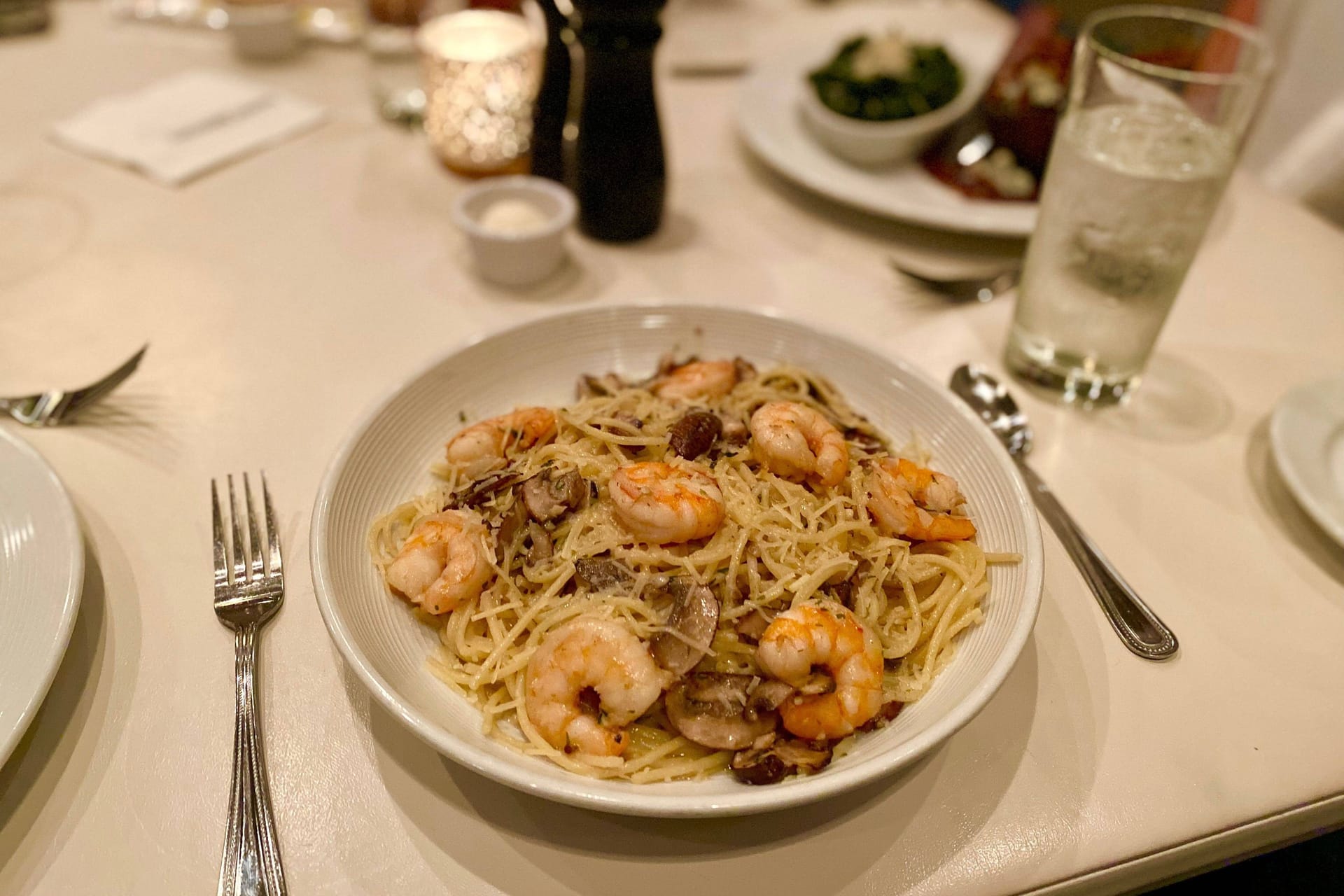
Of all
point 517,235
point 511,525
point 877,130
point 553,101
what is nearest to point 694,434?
point 511,525

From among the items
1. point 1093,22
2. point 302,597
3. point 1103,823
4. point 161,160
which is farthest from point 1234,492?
point 161,160

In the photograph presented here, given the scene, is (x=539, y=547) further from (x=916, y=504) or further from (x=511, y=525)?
(x=916, y=504)

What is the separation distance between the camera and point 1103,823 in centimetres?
119

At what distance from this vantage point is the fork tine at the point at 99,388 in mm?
1792

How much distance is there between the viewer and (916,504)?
1.42 m

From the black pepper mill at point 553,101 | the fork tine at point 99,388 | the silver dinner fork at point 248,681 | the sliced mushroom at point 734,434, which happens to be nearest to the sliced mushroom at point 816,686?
the sliced mushroom at point 734,434

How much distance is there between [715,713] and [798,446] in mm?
463

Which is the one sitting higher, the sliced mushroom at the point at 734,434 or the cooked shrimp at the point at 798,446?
the cooked shrimp at the point at 798,446

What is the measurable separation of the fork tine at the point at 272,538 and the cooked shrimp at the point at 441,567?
0.81ft

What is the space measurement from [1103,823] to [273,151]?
9.42 feet

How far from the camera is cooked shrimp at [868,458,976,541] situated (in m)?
1.39

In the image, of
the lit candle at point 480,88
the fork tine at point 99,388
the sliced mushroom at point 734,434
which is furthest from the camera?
the lit candle at point 480,88

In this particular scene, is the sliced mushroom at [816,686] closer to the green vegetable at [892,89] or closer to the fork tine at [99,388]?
the fork tine at [99,388]

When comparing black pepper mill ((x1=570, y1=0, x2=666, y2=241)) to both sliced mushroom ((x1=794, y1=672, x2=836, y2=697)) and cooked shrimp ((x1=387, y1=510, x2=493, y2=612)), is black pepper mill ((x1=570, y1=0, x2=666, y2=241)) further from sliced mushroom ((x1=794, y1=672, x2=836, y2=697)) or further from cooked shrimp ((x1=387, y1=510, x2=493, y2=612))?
sliced mushroom ((x1=794, y1=672, x2=836, y2=697))
